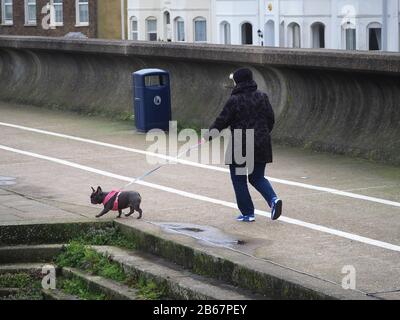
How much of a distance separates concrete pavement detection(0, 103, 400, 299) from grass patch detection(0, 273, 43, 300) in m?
0.80

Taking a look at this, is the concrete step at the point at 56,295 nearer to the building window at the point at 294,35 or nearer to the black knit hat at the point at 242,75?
the black knit hat at the point at 242,75

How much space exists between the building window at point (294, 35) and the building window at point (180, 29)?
838 centimetres

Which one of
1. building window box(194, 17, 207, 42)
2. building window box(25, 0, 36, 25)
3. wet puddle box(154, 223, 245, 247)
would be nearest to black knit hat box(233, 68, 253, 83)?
wet puddle box(154, 223, 245, 247)

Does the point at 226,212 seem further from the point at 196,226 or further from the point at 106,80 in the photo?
the point at 106,80

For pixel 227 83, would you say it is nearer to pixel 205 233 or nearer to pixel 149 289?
pixel 205 233

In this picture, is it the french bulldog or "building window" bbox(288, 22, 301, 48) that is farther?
"building window" bbox(288, 22, 301, 48)

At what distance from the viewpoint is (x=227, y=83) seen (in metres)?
19.0

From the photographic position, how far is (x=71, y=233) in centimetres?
1169

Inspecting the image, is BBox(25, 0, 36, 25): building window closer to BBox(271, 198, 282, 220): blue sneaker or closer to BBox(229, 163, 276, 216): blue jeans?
BBox(229, 163, 276, 216): blue jeans

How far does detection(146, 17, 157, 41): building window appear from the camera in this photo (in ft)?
200

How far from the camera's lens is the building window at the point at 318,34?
50.8 m
